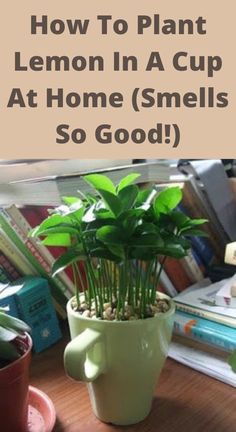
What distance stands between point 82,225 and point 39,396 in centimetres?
22

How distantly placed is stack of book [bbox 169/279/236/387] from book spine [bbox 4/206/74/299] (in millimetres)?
177

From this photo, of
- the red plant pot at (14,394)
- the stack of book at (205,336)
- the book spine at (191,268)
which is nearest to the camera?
the red plant pot at (14,394)

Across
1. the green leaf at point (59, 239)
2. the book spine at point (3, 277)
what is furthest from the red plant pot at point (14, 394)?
the book spine at point (3, 277)

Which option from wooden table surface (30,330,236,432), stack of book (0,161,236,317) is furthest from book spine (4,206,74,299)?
wooden table surface (30,330,236,432)

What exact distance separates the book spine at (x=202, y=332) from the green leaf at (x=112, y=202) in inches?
10.5

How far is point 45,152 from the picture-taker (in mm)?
822

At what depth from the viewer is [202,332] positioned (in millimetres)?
612

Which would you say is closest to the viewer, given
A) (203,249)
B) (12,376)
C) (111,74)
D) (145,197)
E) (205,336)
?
(12,376)

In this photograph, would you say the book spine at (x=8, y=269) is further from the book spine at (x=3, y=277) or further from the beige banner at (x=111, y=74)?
the beige banner at (x=111, y=74)

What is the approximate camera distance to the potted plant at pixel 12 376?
0.39 metres

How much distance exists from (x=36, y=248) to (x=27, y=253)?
0.02 metres

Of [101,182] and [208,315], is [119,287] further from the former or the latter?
[208,315]

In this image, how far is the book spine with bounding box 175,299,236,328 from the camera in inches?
24.2

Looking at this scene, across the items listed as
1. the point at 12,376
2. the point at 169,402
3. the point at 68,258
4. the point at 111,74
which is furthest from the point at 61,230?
the point at 111,74
